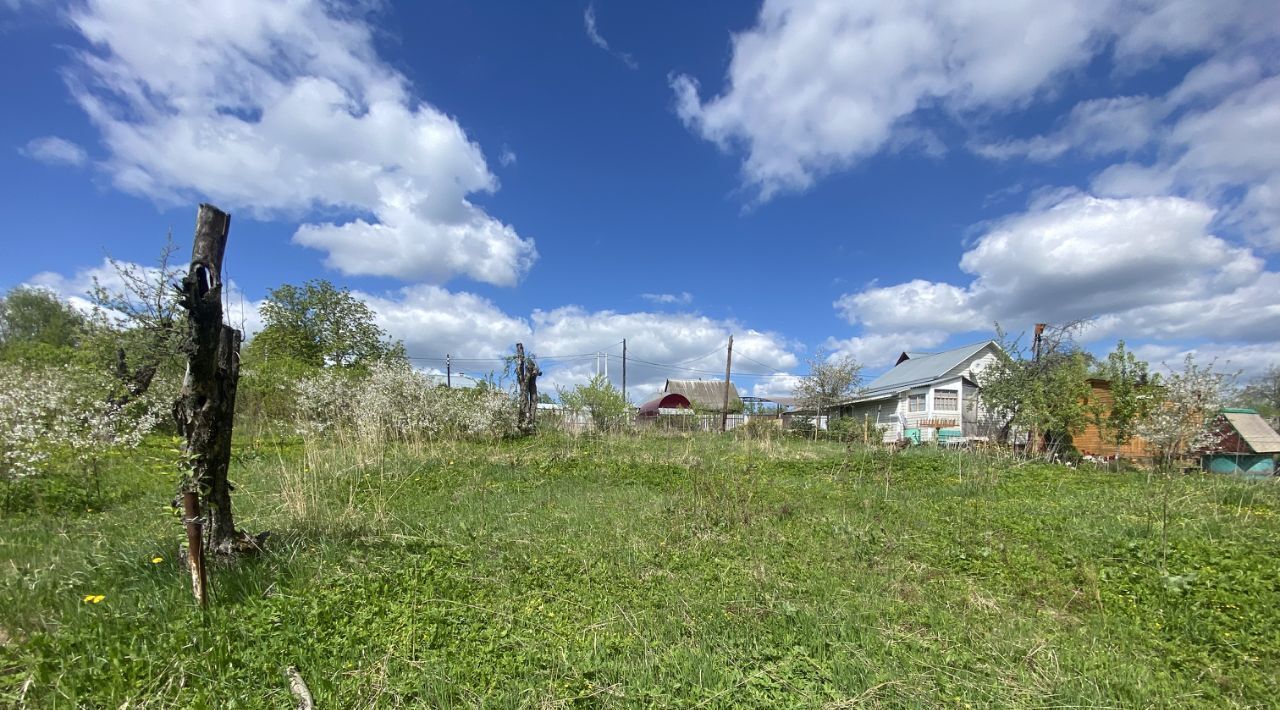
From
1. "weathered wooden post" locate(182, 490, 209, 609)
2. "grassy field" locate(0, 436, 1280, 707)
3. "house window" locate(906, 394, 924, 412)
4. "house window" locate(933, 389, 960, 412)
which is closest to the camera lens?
"grassy field" locate(0, 436, 1280, 707)

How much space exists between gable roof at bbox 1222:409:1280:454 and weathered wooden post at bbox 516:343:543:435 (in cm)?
1745

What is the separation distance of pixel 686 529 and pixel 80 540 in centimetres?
486

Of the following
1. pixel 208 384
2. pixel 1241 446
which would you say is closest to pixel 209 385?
pixel 208 384

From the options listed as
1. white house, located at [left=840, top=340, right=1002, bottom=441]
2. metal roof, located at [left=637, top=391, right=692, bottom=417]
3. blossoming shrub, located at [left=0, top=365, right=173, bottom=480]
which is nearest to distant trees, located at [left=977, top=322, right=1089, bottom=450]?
white house, located at [left=840, top=340, right=1002, bottom=441]

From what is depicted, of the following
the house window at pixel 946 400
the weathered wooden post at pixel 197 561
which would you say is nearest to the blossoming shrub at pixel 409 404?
the weathered wooden post at pixel 197 561

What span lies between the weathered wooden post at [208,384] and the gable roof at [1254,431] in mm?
18901

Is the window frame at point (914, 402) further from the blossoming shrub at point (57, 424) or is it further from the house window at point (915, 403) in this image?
the blossoming shrub at point (57, 424)

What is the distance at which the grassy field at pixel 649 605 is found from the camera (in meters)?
2.43

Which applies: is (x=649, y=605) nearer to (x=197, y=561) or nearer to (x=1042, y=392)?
(x=197, y=561)

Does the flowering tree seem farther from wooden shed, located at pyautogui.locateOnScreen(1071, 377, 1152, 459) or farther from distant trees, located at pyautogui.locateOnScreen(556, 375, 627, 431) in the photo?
distant trees, located at pyautogui.locateOnScreen(556, 375, 627, 431)

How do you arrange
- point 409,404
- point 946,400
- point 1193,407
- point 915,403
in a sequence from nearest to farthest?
1. point 1193,407
2. point 409,404
3. point 946,400
4. point 915,403

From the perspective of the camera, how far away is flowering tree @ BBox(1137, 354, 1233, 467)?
1041cm

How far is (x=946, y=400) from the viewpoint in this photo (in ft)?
82.2

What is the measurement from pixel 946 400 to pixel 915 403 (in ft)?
4.79
